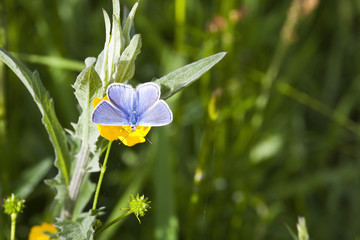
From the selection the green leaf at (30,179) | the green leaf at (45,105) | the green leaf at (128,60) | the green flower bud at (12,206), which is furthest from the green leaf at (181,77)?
the green leaf at (30,179)

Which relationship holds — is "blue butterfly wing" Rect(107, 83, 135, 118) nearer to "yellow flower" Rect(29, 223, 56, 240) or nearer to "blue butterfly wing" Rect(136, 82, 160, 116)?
"blue butterfly wing" Rect(136, 82, 160, 116)

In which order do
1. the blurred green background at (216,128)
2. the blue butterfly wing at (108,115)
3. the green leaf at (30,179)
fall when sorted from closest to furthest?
the blue butterfly wing at (108,115)
the green leaf at (30,179)
the blurred green background at (216,128)

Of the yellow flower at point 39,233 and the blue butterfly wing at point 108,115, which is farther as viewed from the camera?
the yellow flower at point 39,233

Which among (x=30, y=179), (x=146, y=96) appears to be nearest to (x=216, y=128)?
(x=30, y=179)

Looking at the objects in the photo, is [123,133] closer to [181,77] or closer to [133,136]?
[133,136]

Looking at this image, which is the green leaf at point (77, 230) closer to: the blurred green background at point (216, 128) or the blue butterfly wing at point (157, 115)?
the blue butterfly wing at point (157, 115)

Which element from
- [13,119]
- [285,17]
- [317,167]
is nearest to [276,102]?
[317,167]
